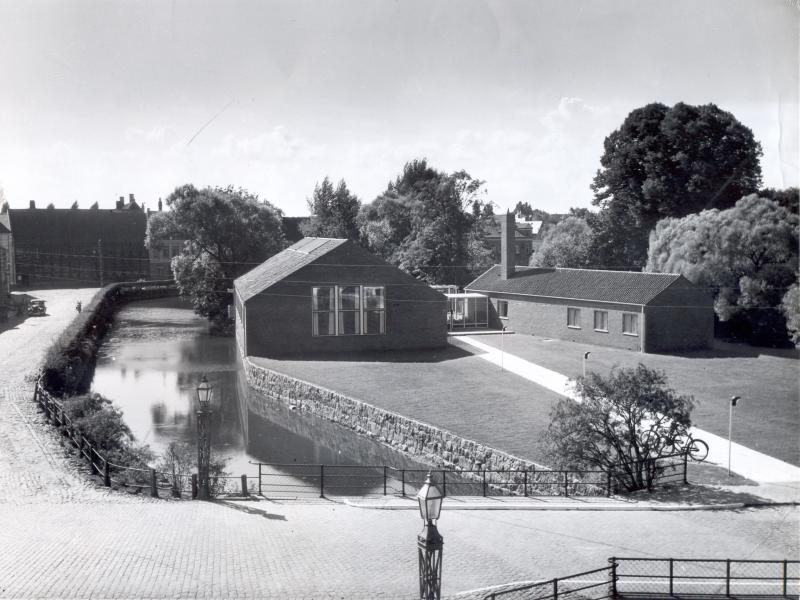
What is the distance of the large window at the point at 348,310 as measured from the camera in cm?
4053

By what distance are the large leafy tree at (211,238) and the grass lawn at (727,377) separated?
21787 mm

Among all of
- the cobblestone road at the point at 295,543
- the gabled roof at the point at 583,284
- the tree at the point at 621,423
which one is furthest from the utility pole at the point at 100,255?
the tree at the point at 621,423

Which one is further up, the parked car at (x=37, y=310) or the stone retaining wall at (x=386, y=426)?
the parked car at (x=37, y=310)

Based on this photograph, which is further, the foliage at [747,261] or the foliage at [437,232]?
the foliage at [437,232]

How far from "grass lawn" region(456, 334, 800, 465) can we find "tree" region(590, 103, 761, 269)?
1251cm

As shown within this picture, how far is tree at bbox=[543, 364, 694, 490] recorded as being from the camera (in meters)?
17.8

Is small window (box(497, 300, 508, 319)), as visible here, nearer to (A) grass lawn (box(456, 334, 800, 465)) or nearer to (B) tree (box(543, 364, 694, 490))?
(A) grass lawn (box(456, 334, 800, 465))

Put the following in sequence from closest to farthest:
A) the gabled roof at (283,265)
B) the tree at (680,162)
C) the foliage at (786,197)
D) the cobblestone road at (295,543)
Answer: the cobblestone road at (295,543) < the gabled roof at (283,265) < the foliage at (786,197) < the tree at (680,162)

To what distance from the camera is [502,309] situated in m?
47.1

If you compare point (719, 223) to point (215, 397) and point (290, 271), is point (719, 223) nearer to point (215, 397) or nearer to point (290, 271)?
point (290, 271)

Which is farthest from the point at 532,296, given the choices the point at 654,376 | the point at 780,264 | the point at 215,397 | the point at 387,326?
the point at 654,376

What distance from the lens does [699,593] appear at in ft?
38.0

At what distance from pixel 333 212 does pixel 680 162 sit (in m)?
40.1

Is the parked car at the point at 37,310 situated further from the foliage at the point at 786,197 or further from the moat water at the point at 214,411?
the foliage at the point at 786,197
